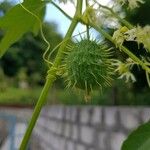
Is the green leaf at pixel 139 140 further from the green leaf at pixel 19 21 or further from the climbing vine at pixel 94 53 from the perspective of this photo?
the green leaf at pixel 19 21

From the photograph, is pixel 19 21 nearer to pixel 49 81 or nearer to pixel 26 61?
pixel 49 81

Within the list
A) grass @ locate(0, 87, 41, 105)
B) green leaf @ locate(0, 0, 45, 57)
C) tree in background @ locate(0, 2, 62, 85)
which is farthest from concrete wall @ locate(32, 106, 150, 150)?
tree in background @ locate(0, 2, 62, 85)

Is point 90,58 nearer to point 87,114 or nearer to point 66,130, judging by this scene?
point 87,114

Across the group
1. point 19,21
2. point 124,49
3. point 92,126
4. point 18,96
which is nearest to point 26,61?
point 18,96

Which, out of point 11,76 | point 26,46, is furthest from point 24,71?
point 26,46

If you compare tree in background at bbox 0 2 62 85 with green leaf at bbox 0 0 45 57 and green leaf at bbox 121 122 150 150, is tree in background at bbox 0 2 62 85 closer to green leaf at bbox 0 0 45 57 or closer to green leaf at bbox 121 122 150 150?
green leaf at bbox 0 0 45 57
